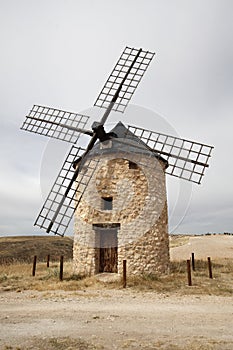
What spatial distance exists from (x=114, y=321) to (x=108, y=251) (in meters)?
6.49

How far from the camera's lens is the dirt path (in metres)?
4.91

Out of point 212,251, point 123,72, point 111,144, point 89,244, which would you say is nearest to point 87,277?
point 89,244

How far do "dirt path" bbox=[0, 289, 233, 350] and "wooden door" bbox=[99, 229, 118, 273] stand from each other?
9.58 ft

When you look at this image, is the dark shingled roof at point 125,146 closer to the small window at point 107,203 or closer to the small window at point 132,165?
the small window at point 132,165

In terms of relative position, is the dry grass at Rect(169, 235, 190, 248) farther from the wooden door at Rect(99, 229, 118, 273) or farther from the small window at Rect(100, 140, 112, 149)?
the small window at Rect(100, 140, 112, 149)

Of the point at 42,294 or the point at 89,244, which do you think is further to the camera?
the point at 89,244

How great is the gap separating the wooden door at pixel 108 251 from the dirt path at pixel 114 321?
2.92 metres

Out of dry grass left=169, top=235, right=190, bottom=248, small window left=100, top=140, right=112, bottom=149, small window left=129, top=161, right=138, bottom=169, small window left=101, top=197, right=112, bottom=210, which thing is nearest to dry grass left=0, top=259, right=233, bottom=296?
small window left=101, top=197, right=112, bottom=210

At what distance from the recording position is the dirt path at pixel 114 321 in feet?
16.1

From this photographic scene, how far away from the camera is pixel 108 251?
1281 centimetres

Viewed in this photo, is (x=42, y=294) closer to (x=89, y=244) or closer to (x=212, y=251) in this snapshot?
(x=89, y=244)

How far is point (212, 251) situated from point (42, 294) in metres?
19.2

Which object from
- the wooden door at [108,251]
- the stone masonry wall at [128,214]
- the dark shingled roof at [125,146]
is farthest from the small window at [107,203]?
the dark shingled roof at [125,146]

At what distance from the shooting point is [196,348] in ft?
15.0
